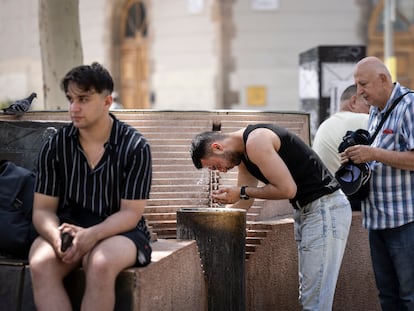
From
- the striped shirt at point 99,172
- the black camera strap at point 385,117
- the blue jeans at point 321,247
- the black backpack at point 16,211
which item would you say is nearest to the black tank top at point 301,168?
the blue jeans at point 321,247

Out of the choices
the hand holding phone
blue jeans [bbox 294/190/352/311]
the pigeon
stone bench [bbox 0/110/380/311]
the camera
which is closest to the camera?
the hand holding phone

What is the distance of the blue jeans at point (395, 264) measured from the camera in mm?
5734

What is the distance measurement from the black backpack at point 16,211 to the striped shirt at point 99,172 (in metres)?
0.22

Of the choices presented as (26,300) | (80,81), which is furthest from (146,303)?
(80,81)

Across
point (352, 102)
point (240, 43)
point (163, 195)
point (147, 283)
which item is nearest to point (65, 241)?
point (147, 283)

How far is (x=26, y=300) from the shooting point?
16.8 ft

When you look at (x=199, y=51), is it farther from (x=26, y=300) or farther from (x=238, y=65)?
(x=26, y=300)

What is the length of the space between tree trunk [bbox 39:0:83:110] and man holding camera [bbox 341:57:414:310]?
6.99 meters

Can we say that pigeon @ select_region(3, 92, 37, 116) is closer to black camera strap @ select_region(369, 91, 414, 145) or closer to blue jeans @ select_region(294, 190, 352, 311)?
blue jeans @ select_region(294, 190, 352, 311)

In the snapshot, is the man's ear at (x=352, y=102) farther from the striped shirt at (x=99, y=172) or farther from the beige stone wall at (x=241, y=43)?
the beige stone wall at (x=241, y=43)

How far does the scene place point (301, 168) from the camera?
5.63m

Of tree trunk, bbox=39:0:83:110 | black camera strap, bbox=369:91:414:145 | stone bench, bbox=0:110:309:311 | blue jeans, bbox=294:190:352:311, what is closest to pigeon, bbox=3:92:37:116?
stone bench, bbox=0:110:309:311

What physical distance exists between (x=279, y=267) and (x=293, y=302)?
29cm

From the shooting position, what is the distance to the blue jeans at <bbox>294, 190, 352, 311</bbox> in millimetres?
5703
